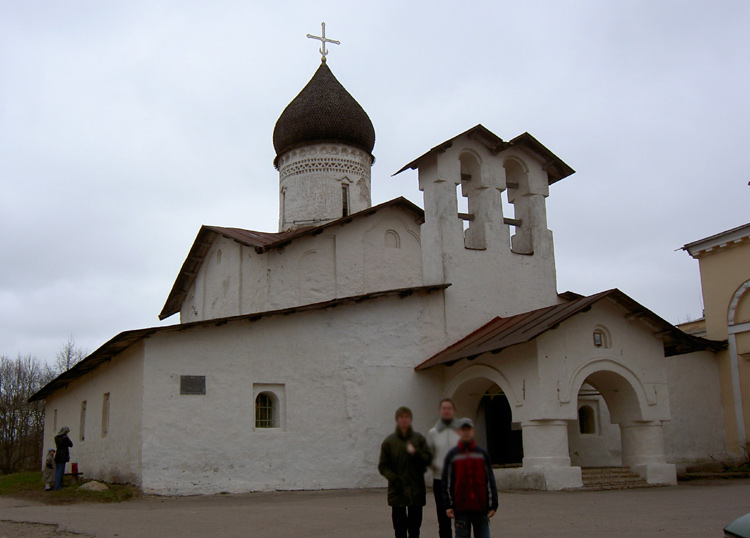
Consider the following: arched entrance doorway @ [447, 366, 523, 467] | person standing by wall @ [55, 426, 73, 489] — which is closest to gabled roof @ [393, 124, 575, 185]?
arched entrance doorway @ [447, 366, 523, 467]

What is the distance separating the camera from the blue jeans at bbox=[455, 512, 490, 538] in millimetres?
5621

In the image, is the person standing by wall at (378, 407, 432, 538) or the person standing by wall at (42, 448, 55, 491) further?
the person standing by wall at (42, 448, 55, 491)

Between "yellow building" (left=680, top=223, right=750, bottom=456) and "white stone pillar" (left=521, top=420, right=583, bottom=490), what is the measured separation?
714 centimetres

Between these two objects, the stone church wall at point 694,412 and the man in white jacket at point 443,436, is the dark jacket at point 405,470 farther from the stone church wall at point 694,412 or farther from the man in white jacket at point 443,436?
the stone church wall at point 694,412

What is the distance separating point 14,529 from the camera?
350 inches

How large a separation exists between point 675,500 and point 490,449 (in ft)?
19.5

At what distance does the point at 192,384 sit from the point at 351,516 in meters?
5.09

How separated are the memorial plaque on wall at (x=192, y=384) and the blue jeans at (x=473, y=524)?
341 inches

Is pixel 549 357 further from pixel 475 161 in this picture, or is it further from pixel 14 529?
pixel 14 529

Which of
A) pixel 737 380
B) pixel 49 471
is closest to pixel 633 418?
pixel 737 380

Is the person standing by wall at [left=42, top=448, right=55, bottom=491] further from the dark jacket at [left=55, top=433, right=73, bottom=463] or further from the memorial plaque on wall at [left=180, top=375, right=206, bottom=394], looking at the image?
the memorial plaque on wall at [left=180, top=375, right=206, bottom=394]

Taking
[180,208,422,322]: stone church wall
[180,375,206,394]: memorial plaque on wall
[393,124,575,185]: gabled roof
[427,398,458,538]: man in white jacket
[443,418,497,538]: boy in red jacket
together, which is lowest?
[443,418,497,538]: boy in red jacket

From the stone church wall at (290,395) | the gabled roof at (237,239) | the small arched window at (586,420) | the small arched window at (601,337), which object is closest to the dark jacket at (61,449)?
the stone church wall at (290,395)

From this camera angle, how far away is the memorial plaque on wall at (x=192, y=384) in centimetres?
1344
